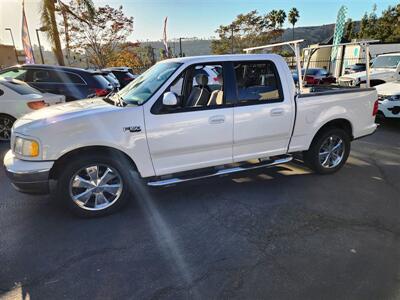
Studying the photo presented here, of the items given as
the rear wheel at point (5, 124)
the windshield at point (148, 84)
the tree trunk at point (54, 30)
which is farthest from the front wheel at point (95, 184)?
the tree trunk at point (54, 30)

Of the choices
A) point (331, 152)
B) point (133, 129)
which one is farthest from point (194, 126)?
point (331, 152)

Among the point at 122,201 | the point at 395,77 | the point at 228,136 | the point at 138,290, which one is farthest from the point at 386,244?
the point at 395,77

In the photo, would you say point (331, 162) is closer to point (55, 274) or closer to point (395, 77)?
point (55, 274)

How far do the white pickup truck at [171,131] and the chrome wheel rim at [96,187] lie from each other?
1 centimetres

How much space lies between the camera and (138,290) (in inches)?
95.5

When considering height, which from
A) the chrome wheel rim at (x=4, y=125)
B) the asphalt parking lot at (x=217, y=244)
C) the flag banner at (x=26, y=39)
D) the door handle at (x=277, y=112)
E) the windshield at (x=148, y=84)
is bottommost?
the asphalt parking lot at (x=217, y=244)

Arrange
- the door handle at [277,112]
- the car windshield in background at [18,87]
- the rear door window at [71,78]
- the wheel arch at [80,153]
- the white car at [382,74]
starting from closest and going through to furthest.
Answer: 1. the wheel arch at [80,153]
2. the door handle at [277,112]
3. the car windshield in background at [18,87]
4. the rear door window at [71,78]
5. the white car at [382,74]

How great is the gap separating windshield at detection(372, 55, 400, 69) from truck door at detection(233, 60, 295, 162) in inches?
370

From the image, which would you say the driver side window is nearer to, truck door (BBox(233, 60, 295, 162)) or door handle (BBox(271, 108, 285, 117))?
truck door (BBox(233, 60, 295, 162))

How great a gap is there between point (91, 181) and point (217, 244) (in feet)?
5.51

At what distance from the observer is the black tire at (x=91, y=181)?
3.31 m

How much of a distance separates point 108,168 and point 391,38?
1802 inches

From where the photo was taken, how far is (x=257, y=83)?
13.3 ft

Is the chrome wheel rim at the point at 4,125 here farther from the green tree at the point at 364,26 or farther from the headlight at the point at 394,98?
the green tree at the point at 364,26
